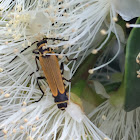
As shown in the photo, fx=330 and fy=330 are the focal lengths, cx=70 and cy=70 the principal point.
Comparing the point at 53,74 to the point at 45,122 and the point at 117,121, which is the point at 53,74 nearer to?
the point at 45,122

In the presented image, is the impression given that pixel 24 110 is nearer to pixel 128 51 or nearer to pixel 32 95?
pixel 32 95

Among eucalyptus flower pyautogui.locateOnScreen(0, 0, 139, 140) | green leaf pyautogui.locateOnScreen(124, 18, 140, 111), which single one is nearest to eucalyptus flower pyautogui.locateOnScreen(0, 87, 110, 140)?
eucalyptus flower pyautogui.locateOnScreen(0, 0, 139, 140)

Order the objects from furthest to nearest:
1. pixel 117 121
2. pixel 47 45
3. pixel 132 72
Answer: pixel 117 121, pixel 47 45, pixel 132 72

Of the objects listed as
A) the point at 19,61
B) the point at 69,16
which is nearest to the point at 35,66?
the point at 19,61

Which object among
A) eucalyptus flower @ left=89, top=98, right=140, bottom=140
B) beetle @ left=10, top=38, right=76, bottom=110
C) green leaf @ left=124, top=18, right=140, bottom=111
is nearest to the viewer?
green leaf @ left=124, top=18, right=140, bottom=111

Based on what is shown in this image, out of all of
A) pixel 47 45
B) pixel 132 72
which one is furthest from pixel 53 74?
pixel 132 72

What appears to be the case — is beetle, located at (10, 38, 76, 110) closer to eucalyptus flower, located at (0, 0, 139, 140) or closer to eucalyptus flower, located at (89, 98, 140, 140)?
eucalyptus flower, located at (0, 0, 139, 140)

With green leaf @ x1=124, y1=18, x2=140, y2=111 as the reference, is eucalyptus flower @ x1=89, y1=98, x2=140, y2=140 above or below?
below

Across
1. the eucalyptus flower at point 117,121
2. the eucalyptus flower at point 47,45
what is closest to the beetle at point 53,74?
the eucalyptus flower at point 47,45
